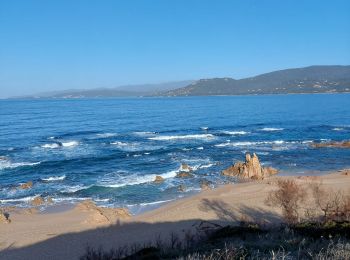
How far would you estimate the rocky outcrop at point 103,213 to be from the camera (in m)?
21.1

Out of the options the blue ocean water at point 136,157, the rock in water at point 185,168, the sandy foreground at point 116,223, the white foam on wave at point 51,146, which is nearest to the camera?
the sandy foreground at point 116,223

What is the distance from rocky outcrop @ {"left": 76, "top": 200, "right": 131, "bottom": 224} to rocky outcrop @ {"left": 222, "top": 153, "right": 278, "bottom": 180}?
11.4 metres

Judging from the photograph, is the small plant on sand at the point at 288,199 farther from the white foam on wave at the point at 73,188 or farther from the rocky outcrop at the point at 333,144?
the rocky outcrop at the point at 333,144

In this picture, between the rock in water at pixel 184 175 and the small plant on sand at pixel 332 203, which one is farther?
the rock in water at pixel 184 175

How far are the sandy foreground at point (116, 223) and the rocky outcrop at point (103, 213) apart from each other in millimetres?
49

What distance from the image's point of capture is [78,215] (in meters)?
22.6

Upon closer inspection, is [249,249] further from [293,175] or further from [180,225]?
[293,175]

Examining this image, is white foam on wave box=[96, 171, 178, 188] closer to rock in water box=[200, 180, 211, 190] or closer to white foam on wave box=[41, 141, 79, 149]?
rock in water box=[200, 180, 211, 190]

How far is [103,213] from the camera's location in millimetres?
22328

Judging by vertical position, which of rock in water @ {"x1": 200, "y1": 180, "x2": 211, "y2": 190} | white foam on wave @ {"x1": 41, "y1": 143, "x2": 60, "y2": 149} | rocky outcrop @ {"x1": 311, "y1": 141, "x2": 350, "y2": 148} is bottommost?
rocky outcrop @ {"x1": 311, "y1": 141, "x2": 350, "y2": 148}

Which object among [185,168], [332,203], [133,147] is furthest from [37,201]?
[133,147]

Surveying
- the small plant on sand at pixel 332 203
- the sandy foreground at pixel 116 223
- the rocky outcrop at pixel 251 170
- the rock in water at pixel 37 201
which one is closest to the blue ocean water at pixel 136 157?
the rock in water at pixel 37 201

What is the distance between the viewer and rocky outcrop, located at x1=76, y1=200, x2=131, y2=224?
2112cm

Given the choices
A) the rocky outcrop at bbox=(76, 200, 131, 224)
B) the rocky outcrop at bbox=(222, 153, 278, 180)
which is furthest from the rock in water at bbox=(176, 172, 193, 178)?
the rocky outcrop at bbox=(76, 200, 131, 224)
